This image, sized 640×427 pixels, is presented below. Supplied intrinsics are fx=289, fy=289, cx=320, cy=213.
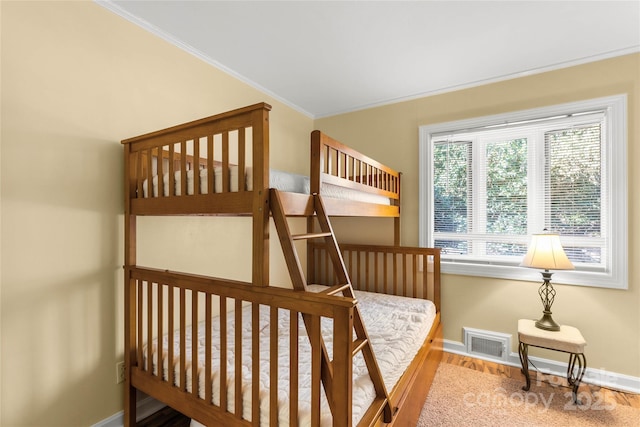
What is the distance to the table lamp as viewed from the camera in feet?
7.00

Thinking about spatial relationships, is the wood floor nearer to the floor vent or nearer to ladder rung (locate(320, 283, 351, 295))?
the floor vent

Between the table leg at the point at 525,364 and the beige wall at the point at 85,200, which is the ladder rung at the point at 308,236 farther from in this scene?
the table leg at the point at 525,364

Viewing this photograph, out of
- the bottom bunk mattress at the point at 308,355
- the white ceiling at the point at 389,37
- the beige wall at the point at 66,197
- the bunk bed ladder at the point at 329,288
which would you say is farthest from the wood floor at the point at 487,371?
the white ceiling at the point at 389,37

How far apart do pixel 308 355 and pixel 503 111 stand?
2648 mm

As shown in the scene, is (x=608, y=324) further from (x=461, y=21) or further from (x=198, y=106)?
(x=198, y=106)

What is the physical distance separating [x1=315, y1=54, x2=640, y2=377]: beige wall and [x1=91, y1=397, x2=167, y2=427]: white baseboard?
91.8 inches

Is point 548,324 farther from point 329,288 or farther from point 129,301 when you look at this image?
point 129,301

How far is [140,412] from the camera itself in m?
1.88

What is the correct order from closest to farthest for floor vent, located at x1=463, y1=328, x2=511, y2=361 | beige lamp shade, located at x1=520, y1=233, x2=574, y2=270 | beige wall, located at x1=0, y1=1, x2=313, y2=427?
1. beige wall, located at x1=0, y1=1, x2=313, y2=427
2. beige lamp shade, located at x1=520, y1=233, x2=574, y2=270
3. floor vent, located at x1=463, y1=328, x2=511, y2=361

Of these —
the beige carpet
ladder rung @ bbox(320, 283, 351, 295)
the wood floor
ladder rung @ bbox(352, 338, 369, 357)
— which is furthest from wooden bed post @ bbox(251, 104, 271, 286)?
the beige carpet

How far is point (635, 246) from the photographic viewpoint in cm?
218

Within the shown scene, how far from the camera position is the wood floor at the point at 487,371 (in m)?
1.86

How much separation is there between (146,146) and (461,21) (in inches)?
83.6

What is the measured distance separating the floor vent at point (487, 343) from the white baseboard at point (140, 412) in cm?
262
